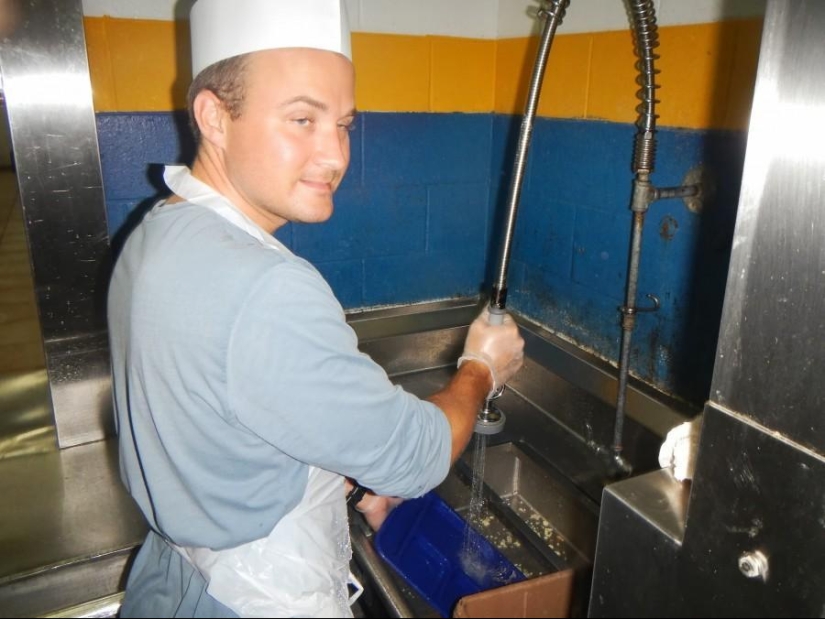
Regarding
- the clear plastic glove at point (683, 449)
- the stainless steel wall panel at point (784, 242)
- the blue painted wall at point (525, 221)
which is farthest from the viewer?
the blue painted wall at point (525, 221)

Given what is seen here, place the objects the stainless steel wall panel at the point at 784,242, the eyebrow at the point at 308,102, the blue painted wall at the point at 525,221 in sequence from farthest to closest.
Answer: the blue painted wall at the point at 525,221 → the eyebrow at the point at 308,102 → the stainless steel wall panel at the point at 784,242

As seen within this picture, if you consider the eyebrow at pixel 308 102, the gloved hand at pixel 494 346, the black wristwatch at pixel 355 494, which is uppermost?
the eyebrow at pixel 308 102

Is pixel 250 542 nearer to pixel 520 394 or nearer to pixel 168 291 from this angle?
pixel 168 291

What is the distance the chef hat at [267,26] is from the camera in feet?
2.66

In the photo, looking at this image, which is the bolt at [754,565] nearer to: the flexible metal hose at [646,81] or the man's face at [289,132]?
the man's face at [289,132]

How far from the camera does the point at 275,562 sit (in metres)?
0.81

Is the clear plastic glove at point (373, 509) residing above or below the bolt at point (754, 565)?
below

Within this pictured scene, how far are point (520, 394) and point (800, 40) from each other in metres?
1.23

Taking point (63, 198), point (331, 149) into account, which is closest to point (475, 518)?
point (331, 149)

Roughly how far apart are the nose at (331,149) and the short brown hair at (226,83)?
0.37 ft

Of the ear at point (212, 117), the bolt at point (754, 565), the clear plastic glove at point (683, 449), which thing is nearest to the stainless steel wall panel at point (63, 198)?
the ear at point (212, 117)

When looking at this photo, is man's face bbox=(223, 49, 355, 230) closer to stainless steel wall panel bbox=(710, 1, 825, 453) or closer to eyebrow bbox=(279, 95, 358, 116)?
eyebrow bbox=(279, 95, 358, 116)

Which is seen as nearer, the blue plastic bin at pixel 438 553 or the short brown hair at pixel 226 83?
the short brown hair at pixel 226 83

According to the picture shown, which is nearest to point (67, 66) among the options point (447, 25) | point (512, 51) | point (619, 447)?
point (447, 25)
